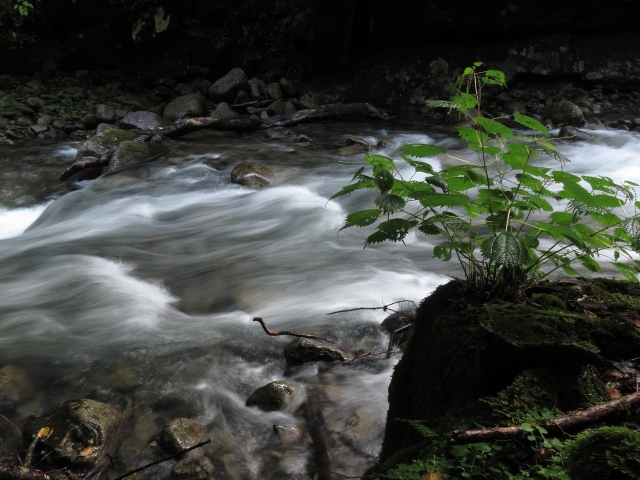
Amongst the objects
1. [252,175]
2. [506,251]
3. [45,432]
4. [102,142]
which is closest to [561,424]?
[506,251]

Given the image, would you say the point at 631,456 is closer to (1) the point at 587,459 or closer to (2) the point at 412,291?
(1) the point at 587,459

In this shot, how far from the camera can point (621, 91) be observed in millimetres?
11648

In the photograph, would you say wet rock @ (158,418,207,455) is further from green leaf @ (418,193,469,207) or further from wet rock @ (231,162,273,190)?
wet rock @ (231,162,273,190)

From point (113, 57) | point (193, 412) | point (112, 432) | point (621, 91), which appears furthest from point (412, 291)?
point (113, 57)

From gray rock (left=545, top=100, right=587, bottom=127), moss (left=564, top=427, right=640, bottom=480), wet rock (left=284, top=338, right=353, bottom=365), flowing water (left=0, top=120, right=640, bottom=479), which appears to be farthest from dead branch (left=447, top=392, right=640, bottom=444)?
gray rock (left=545, top=100, right=587, bottom=127)

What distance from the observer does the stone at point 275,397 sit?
311cm

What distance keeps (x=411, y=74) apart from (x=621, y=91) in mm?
4510

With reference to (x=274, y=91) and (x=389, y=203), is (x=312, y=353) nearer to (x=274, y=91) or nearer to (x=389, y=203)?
(x=389, y=203)

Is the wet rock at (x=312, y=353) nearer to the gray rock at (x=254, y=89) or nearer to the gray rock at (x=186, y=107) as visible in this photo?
the gray rock at (x=186, y=107)

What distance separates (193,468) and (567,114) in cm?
986

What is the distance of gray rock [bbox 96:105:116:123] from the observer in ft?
37.6

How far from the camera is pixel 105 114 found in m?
11.5

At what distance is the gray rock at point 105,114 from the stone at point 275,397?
985cm

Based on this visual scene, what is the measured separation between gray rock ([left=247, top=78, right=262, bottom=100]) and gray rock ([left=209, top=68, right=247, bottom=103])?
6.4 inches
